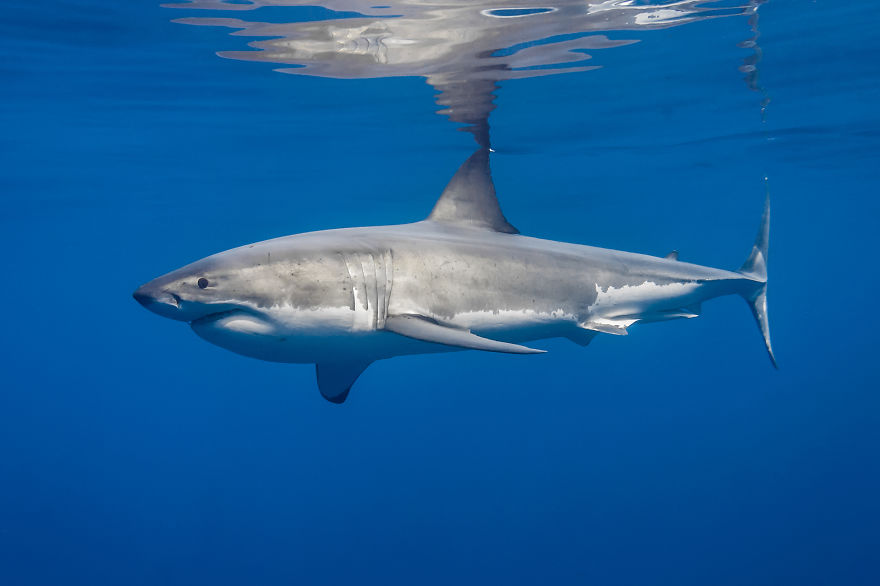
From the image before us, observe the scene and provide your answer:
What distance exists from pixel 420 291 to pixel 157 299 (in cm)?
172

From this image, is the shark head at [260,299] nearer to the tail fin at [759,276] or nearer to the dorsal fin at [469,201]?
the dorsal fin at [469,201]

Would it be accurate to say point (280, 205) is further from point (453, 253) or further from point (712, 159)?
point (453, 253)

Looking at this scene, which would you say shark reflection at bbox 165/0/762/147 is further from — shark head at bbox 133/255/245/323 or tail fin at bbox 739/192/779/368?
shark head at bbox 133/255/245/323

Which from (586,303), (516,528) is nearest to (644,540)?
(516,528)

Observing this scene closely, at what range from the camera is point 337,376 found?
17.7 ft

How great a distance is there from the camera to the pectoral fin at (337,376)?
208 inches

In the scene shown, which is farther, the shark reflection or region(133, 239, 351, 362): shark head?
the shark reflection

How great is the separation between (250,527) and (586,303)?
70.3ft

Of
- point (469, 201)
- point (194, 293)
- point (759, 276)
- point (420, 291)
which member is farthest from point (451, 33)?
point (194, 293)

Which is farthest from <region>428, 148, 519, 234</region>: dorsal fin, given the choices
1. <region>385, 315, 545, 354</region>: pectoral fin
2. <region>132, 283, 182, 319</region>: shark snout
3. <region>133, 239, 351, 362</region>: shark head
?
<region>132, 283, 182, 319</region>: shark snout

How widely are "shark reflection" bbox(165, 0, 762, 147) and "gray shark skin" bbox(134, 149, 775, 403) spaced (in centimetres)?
380

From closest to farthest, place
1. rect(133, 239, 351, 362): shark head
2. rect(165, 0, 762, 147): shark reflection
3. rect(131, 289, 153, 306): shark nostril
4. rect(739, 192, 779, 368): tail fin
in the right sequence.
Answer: rect(131, 289, 153, 306): shark nostril
rect(133, 239, 351, 362): shark head
rect(739, 192, 779, 368): tail fin
rect(165, 0, 762, 147): shark reflection

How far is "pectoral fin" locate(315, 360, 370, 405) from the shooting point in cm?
527

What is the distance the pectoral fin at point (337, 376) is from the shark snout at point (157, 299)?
6.39 ft
